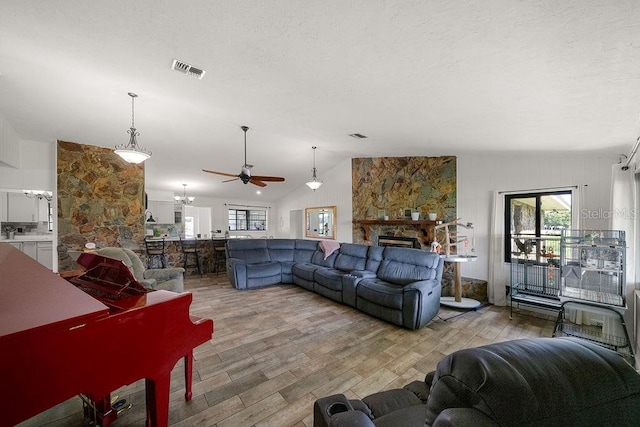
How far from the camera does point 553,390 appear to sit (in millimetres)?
537

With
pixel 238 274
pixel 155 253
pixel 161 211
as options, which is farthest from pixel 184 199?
pixel 238 274

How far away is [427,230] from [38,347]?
5.51 meters

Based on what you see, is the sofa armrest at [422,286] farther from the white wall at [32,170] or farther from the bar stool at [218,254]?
the white wall at [32,170]

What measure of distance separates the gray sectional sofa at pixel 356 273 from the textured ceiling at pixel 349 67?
208 centimetres

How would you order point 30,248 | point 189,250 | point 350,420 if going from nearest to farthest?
point 350,420 → point 30,248 → point 189,250

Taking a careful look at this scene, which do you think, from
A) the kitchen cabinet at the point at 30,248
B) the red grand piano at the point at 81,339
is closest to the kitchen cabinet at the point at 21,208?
the kitchen cabinet at the point at 30,248

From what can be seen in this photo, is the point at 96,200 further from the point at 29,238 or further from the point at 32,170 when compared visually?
the point at 29,238

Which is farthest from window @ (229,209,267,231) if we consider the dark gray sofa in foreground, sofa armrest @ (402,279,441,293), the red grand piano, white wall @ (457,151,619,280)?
the dark gray sofa in foreground

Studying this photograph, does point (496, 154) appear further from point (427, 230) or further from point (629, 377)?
point (629, 377)

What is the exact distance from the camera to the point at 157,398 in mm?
1486

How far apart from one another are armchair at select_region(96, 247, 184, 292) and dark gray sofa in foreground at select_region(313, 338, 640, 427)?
391 cm

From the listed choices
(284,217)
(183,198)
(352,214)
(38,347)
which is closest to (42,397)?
(38,347)

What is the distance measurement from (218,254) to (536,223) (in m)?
7.17

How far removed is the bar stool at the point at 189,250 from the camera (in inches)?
261
